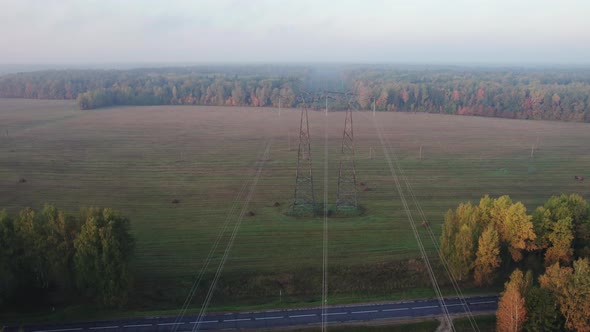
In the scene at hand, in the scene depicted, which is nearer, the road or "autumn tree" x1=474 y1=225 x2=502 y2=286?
the road

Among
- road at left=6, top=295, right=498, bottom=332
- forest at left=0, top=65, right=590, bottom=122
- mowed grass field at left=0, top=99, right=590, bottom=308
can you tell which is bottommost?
road at left=6, top=295, right=498, bottom=332

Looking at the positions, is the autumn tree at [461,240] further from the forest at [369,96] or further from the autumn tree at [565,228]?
the forest at [369,96]

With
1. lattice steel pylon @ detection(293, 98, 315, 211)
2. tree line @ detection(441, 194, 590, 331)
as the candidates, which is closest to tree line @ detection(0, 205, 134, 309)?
lattice steel pylon @ detection(293, 98, 315, 211)

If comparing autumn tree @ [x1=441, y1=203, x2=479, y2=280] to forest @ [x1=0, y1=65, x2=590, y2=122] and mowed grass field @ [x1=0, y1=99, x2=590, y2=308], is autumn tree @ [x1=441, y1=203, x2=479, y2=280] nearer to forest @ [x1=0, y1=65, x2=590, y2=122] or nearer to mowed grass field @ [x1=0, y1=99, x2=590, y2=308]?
mowed grass field @ [x1=0, y1=99, x2=590, y2=308]

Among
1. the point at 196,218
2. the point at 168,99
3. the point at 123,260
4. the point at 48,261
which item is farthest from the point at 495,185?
the point at 168,99

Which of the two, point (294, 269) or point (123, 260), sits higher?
point (123, 260)

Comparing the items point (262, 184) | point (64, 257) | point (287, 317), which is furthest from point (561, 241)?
point (64, 257)

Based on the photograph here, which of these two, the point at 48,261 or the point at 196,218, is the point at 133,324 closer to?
the point at 48,261

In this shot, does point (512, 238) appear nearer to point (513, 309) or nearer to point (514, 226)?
point (514, 226)
